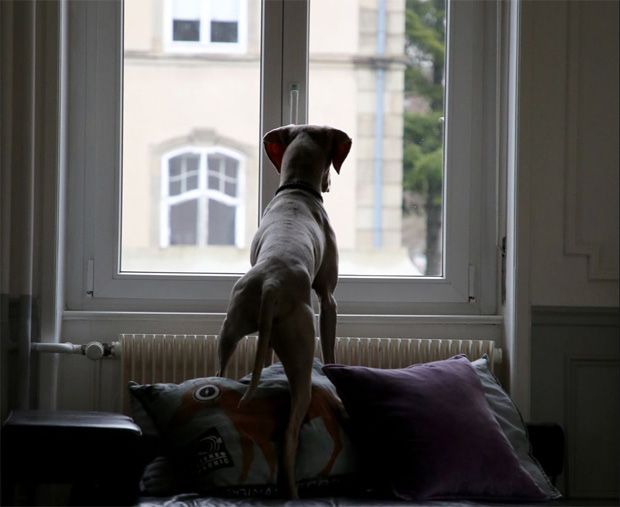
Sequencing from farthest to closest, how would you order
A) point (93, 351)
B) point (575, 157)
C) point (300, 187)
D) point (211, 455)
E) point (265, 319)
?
point (575, 157)
point (93, 351)
point (300, 187)
point (211, 455)
point (265, 319)

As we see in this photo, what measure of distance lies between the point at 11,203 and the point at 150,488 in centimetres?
94

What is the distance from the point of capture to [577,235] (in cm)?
311

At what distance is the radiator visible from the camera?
295 centimetres

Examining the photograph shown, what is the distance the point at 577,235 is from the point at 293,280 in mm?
1242

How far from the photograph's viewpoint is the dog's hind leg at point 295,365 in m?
2.30

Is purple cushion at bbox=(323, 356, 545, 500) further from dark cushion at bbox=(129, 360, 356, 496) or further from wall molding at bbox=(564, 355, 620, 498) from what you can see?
wall molding at bbox=(564, 355, 620, 498)

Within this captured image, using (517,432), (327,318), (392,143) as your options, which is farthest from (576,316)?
(327,318)

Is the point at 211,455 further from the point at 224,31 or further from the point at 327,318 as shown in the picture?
the point at 224,31

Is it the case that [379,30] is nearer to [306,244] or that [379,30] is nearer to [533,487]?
[306,244]

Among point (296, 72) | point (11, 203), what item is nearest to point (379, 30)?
point (296, 72)

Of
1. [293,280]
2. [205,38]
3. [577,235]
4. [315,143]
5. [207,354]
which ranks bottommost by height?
[207,354]

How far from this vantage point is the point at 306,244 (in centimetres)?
241

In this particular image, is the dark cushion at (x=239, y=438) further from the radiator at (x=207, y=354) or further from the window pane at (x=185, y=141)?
the window pane at (x=185, y=141)

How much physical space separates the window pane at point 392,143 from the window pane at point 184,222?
47 centimetres
